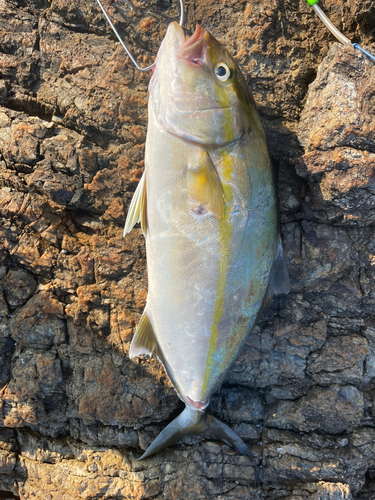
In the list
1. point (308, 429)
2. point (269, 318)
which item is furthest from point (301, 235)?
point (308, 429)

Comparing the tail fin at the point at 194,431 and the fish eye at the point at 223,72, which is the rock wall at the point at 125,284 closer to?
the tail fin at the point at 194,431

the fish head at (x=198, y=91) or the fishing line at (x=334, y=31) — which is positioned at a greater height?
the fishing line at (x=334, y=31)

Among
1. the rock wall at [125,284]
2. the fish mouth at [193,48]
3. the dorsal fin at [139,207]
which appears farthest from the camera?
the rock wall at [125,284]

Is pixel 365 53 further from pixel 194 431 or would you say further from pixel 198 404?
pixel 194 431

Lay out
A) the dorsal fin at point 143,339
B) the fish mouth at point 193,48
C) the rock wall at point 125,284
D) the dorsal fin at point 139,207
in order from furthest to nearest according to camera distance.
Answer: the rock wall at point 125,284, the dorsal fin at point 143,339, the dorsal fin at point 139,207, the fish mouth at point 193,48

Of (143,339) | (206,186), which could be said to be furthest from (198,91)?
(143,339)

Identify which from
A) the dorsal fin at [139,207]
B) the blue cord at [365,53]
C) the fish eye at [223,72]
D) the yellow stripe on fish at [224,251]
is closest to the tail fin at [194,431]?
the yellow stripe on fish at [224,251]

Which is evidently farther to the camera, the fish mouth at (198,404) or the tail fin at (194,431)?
the tail fin at (194,431)
